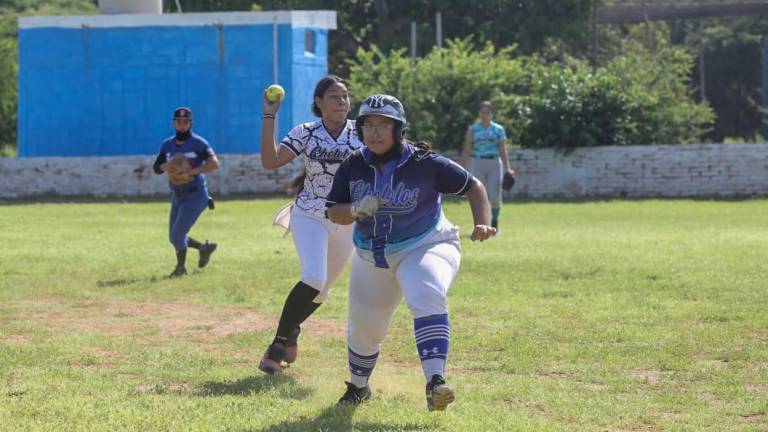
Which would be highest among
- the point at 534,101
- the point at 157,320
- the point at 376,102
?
the point at 376,102

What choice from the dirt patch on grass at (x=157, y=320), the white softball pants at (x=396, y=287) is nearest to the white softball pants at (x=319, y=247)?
the white softball pants at (x=396, y=287)

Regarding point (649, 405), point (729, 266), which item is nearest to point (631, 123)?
point (729, 266)

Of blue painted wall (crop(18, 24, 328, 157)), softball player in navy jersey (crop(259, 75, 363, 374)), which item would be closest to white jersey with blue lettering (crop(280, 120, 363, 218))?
softball player in navy jersey (crop(259, 75, 363, 374))

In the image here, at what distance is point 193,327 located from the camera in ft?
35.1

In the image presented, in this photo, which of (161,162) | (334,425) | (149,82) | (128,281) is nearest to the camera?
(334,425)

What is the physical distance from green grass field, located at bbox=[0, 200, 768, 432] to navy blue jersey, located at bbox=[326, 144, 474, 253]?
3.06ft

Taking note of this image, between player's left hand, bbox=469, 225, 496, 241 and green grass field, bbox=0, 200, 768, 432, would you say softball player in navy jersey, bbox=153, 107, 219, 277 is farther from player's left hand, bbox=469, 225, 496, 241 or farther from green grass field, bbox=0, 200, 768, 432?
player's left hand, bbox=469, 225, 496, 241

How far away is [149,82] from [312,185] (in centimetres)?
2624

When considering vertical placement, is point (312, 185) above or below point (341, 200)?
below

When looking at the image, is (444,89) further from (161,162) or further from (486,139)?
(161,162)

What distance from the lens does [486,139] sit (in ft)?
64.1

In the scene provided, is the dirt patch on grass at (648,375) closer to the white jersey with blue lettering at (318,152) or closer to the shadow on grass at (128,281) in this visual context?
the white jersey with blue lettering at (318,152)

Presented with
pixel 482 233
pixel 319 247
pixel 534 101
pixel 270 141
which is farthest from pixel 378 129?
pixel 534 101

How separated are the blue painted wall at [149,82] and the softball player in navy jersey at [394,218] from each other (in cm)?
2700
